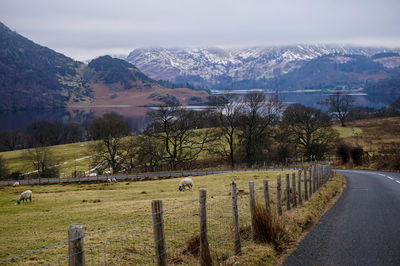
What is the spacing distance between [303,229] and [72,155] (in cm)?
11587

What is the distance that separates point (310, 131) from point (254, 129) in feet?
46.5

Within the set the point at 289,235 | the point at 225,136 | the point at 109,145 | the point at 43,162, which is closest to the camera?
the point at 289,235

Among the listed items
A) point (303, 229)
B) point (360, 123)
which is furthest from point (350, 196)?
point (360, 123)

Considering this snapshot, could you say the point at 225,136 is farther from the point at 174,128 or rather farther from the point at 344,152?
the point at 344,152

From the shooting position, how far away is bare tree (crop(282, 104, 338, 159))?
80137 millimetres

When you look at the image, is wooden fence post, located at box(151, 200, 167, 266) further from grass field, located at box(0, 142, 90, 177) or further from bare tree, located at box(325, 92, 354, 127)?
bare tree, located at box(325, 92, 354, 127)

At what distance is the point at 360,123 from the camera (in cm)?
13888

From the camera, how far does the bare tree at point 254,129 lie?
7688cm

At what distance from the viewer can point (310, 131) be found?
272 feet

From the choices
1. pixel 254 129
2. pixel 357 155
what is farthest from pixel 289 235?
pixel 254 129

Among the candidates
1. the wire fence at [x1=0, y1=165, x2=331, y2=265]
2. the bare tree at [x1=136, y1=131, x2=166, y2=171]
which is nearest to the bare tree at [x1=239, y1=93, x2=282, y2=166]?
the bare tree at [x1=136, y1=131, x2=166, y2=171]

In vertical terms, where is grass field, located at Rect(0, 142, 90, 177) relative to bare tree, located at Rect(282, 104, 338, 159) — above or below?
below

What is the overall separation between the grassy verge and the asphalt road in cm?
30

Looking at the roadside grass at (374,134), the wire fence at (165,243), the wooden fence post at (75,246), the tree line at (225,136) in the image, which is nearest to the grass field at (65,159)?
the tree line at (225,136)
